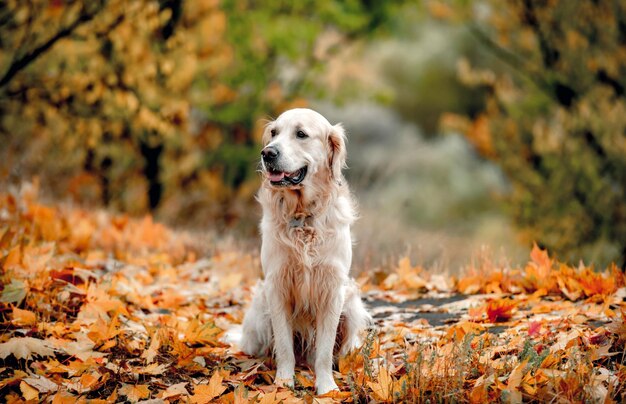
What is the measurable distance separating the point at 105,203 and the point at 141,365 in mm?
6792

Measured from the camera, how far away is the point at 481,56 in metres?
18.9

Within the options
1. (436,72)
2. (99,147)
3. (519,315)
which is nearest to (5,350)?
(519,315)

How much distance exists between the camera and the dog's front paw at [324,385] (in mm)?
3146

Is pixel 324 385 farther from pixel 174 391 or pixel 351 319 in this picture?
pixel 174 391

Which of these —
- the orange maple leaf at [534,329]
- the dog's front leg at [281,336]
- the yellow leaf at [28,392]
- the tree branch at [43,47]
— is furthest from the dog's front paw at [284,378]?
the tree branch at [43,47]

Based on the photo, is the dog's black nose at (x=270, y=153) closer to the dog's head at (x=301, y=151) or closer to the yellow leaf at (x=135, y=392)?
the dog's head at (x=301, y=151)

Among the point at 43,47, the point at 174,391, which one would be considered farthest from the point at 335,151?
the point at 43,47

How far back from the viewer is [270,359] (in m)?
3.59

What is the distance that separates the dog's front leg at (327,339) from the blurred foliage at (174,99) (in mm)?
3314

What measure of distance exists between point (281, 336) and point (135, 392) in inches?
33.0

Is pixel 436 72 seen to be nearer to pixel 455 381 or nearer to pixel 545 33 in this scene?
pixel 545 33

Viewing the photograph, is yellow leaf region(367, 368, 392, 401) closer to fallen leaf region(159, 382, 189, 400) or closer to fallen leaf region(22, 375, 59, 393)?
fallen leaf region(159, 382, 189, 400)

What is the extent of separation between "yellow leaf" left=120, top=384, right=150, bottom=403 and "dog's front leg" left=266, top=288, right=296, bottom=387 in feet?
2.37

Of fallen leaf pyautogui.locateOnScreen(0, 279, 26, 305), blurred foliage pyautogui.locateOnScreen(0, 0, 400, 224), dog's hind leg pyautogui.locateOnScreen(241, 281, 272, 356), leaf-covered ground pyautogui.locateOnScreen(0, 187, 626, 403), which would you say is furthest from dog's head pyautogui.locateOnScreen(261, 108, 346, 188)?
blurred foliage pyautogui.locateOnScreen(0, 0, 400, 224)
